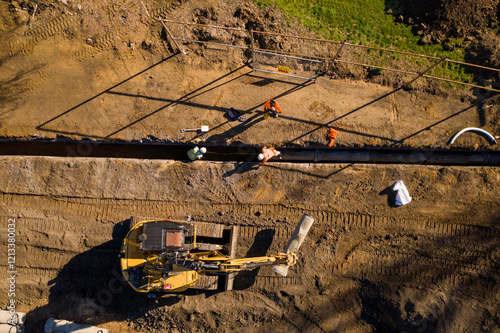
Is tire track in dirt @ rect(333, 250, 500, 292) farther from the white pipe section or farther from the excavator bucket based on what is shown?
the white pipe section

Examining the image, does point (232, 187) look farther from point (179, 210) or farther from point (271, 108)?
point (271, 108)

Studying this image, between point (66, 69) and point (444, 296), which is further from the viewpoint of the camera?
point (66, 69)

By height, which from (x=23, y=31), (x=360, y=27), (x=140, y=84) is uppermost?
(x=360, y=27)

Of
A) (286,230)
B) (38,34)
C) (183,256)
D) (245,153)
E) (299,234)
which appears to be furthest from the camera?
(245,153)

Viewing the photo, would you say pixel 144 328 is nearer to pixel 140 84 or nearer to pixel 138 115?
pixel 138 115

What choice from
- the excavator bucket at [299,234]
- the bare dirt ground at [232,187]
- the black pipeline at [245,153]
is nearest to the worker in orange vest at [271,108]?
the bare dirt ground at [232,187]

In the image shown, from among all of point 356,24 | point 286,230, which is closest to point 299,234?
point 286,230

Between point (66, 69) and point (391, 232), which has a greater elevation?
point (66, 69)

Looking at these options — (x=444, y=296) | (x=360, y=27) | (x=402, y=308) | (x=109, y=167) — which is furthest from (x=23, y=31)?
(x=444, y=296)
